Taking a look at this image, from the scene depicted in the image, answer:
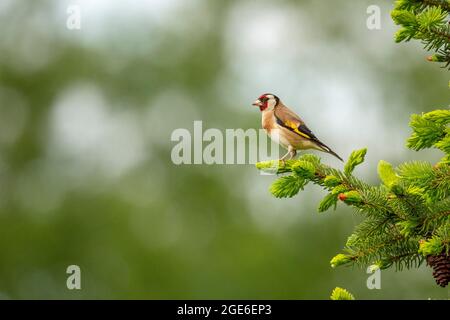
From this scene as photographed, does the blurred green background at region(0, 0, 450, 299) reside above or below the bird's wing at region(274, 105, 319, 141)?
above

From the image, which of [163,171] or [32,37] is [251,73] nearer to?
[163,171]

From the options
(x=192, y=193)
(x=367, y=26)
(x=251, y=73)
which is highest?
(x=367, y=26)

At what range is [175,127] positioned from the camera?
2931 cm

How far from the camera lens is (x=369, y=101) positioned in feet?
99.4

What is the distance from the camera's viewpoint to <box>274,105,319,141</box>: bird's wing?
798 centimetres

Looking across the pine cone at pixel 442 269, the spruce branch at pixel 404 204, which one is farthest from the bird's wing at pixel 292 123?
the pine cone at pixel 442 269

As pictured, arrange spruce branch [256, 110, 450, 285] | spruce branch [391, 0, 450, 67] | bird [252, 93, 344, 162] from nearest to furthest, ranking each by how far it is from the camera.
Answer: spruce branch [256, 110, 450, 285] → spruce branch [391, 0, 450, 67] → bird [252, 93, 344, 162]

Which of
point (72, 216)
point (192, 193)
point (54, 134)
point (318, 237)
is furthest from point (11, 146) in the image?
point (318, 237)

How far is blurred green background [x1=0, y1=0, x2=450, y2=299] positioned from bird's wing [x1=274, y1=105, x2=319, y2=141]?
549 inches

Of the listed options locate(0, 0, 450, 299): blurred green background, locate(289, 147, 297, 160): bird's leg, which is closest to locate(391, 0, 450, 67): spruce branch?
locate(289, 147, 297, 160): bird's leg

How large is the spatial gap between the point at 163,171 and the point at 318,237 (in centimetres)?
556

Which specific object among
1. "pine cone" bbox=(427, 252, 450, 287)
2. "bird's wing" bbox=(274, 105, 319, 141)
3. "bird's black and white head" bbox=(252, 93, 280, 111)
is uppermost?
"bird's black and white head" bbox=(252, 93, 280, 111)

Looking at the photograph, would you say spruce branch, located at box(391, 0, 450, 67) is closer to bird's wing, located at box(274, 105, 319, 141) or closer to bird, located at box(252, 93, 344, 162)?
bird, located at box(252, 93, 344, 162)
